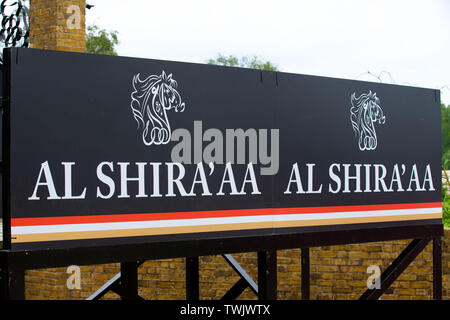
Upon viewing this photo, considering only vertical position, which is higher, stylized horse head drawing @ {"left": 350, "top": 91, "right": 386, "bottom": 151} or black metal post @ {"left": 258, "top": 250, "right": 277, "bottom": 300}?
stylized horse head drawing @ {"left": 350, "top": 91, "right": 386, "bottom": 151}

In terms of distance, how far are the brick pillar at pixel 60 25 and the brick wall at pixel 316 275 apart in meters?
2.65

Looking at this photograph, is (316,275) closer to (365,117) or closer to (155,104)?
(365,117)

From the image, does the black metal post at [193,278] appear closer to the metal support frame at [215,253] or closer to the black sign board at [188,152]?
the metal support frame at [215,253]

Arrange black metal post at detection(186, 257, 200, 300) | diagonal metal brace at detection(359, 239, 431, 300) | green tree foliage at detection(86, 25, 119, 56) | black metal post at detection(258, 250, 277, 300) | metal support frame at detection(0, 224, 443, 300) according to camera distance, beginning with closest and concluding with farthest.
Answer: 1. metal support frame at detection(0, 224, 443, 300)
2. black metal post at detection(258, 250, 277, 300)
3. black metal post at detection(186, 257, 200, 300)
4. diagonal metal brace at detection(359, 239, 431, 300)
5. green tree foliage at detection(86, 25, 119, 56)

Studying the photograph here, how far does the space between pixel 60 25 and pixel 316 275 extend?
13.6 feet

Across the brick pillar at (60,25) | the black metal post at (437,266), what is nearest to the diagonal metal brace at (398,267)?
the black metal post at (437,266)

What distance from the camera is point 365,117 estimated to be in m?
4.69

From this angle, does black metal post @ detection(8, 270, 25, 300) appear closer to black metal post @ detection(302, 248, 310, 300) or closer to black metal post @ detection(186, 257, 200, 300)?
black metal post @ detection(186, 257, 200, 300)

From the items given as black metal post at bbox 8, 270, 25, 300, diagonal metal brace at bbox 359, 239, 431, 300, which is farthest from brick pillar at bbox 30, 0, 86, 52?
diagonal metal brace at bbox 359, 239, 431, 300

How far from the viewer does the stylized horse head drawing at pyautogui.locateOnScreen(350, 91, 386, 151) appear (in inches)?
183

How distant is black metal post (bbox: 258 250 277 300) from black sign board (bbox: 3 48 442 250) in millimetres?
227

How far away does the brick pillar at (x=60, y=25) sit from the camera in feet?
23.6

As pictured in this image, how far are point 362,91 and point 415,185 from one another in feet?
3.07

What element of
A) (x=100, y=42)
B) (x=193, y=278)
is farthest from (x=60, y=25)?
(x=100, y=42)
